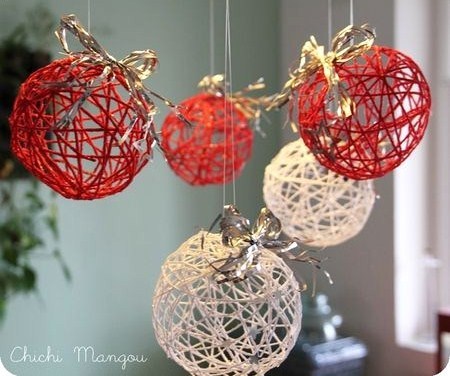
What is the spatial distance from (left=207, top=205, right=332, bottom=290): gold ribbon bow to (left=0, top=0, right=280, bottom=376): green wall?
737mm

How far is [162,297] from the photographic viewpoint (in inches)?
33.2

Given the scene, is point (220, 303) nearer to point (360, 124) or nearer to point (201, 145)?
point (360, 124)

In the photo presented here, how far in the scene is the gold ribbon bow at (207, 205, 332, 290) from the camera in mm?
770

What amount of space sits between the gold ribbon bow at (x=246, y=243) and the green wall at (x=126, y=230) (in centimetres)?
74

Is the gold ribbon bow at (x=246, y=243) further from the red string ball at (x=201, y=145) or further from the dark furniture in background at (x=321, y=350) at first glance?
the dark furniture in background at (x=321, y=350)

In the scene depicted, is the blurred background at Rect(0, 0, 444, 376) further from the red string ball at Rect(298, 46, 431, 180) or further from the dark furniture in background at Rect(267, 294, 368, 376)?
the red string ball at Rect(298, 46, 431, 180)

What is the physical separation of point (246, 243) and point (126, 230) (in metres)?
0.95

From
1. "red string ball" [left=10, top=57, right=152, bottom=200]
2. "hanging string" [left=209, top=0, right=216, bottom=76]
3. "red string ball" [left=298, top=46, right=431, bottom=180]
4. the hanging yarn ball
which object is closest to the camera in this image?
"red string ball" [left=10, top=57, right=152, bottom=200]

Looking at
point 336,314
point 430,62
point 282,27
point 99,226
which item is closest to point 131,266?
point 99,226

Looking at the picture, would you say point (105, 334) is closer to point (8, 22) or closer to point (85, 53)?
point (8, 22)

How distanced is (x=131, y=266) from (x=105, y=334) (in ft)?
0.59

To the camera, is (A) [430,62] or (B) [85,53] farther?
(A) [430,62]

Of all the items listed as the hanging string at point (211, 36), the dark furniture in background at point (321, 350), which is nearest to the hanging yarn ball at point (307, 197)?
the dark furniture in background at point (321, 350)

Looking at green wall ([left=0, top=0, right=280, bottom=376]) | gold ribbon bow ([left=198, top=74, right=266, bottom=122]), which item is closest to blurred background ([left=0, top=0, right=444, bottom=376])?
green wall ([left=0, top=0, right=280, bottom=376])
